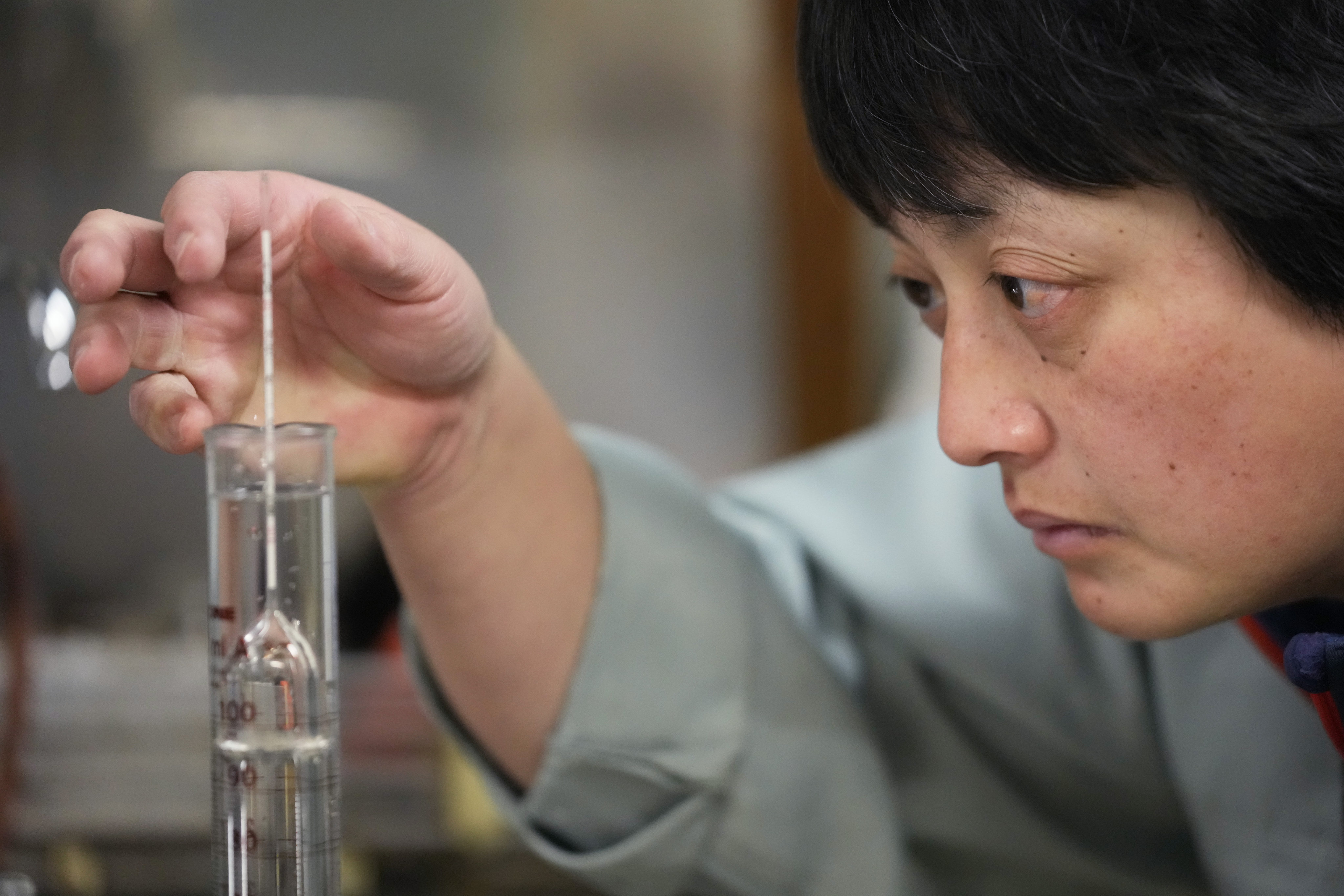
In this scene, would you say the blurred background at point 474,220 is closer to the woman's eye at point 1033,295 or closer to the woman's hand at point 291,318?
the woman's hand at point 291,318

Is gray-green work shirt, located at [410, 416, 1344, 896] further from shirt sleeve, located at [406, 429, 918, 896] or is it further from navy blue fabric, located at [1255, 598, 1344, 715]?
navy blue fabric, located at [1255, 598, 1344, 715]

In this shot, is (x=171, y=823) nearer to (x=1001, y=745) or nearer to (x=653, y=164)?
(x=1001, y=745)

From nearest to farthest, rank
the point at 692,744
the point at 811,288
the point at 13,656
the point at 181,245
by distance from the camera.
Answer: the point at 181,245 < the point at 692,744 < the point at 13,656 < the point at 811,288

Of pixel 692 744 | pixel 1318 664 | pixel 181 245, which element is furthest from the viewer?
pixel 692 744

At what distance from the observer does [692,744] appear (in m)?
0.76

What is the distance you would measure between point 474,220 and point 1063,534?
1154mm

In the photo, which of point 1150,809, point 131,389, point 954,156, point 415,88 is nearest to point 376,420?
point 131,389

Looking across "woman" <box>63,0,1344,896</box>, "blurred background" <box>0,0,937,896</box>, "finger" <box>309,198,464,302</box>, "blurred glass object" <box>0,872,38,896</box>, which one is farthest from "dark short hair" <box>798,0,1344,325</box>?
"blurred background" <box>0,0,937,896</box>

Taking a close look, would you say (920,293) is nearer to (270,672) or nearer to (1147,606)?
(1147,606)

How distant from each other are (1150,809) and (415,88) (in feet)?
3.93

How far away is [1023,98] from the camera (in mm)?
477

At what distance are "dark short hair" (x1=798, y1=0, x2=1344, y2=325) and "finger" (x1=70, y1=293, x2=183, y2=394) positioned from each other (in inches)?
12.9

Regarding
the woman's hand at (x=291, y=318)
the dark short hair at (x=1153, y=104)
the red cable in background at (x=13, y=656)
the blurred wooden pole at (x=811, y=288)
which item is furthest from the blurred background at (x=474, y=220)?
the dark short hair at (x=1153, y=104)

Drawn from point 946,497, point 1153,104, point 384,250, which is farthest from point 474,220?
point 1153,104
